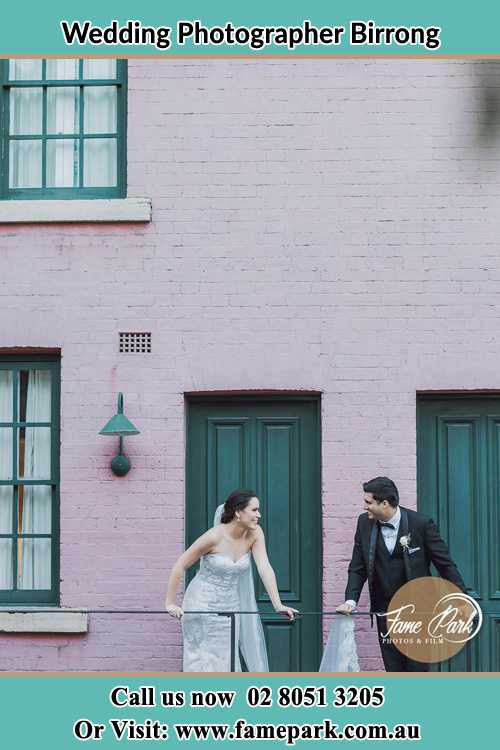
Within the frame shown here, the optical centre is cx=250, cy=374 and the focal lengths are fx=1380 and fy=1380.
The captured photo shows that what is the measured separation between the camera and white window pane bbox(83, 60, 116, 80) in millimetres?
11211

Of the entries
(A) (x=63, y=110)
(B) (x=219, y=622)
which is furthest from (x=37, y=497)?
(A) (x=63, y=110)

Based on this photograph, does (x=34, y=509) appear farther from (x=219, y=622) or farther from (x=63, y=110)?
(x=63, y=110)

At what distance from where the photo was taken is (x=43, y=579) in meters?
11.0

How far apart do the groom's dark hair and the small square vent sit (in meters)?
2.15

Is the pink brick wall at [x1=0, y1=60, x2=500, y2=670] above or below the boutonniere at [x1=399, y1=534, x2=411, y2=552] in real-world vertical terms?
above

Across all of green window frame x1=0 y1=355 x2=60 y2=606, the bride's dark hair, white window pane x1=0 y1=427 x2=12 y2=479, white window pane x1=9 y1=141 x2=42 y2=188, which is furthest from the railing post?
white window pane x1=9 y1=141 x2=42 y2=188

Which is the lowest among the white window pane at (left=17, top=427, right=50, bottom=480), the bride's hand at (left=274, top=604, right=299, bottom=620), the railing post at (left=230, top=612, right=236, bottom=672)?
the railing post at (left=230, top=612, right=236, bottom=672)

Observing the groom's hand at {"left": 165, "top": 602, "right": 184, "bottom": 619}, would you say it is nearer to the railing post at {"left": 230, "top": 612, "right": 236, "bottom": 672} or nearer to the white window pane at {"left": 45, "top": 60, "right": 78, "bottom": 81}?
the railing post at {"left": 230, "top": 612, "right": 236, "bottom": 672}

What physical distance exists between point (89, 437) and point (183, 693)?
232 centimetres

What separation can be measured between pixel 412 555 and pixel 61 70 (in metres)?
4.86

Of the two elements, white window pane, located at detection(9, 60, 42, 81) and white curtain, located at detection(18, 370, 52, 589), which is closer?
white curtain, located at detection(18, 370, 52, 589)

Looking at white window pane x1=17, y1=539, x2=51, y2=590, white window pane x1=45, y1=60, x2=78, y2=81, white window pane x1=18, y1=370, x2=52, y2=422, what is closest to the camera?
white window pane x1=17, y1=539, x2=51, y2=590

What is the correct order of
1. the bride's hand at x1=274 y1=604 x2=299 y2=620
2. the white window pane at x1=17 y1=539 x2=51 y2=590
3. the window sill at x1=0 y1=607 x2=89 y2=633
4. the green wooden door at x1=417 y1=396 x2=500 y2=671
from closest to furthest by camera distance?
1. the bride's hand at x1=274 y1=604 x2=299 y2=620
2. the window sill at x1=0 y1=607 x2=89 y2=633
3. the green wooden door at x1=417 y1=396 x2=500 y2=671
4. the white window pane at x1=17 y1=539 x2=51 y2=590

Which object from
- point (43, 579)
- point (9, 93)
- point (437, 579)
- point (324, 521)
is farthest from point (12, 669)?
point (9, 93)
